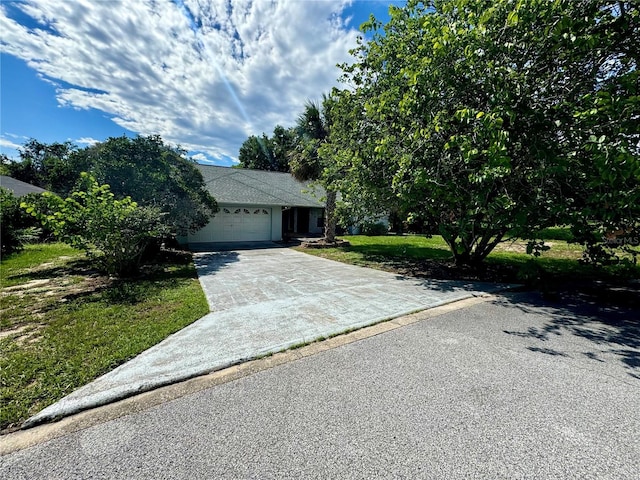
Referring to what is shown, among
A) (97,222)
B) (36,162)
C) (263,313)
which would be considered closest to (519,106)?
(263,313)

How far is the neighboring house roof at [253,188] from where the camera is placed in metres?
15.9

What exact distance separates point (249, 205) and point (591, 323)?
14.6 meters

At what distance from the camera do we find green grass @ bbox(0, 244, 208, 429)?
2.79 meters

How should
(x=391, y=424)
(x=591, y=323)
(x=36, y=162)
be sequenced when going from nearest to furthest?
1. (x=391, y=424)
2. (x=591, y=323)
3. (x=36, y=162)

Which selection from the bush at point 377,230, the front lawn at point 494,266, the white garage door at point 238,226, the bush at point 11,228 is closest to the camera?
the front lawn at point 494,266

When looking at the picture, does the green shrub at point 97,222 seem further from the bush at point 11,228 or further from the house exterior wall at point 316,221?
the house exterior wall at point 316,221

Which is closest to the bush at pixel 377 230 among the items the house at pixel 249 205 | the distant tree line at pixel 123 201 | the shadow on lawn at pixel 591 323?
the house at pixel 249 205

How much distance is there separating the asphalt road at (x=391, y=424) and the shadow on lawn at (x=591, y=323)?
0.21 feet

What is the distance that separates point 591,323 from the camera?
475 centimetres

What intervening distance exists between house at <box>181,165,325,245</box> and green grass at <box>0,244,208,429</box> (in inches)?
290

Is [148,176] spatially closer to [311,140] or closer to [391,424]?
[311,140]

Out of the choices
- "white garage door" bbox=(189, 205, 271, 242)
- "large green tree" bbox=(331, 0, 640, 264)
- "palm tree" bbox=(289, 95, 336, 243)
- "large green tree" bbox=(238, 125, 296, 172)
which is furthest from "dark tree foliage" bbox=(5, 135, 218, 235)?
"large green tree" bbox=(238, 125, 296, 172)

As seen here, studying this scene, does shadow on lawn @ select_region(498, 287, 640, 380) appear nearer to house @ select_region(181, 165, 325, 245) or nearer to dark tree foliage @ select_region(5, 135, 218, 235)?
house @ select_region(181, 165, 325, 245)

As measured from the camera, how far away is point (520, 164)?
5852 mm
